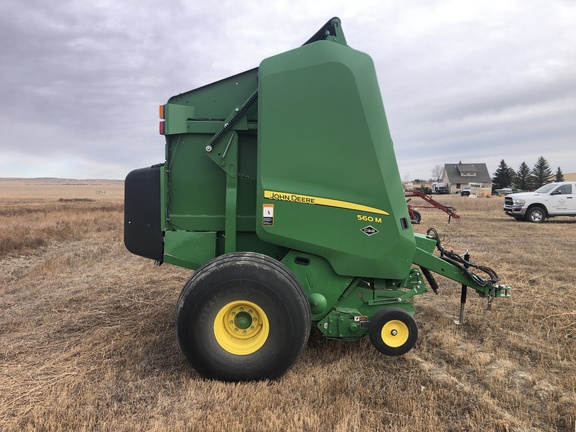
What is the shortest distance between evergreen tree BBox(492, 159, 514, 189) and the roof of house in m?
→ 10.6

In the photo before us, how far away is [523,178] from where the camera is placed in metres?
67.3

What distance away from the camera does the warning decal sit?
3.23 metres

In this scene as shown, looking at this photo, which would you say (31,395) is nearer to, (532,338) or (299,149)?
(299,149)

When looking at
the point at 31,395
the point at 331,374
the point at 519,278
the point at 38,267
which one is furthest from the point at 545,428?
the point at 38,267

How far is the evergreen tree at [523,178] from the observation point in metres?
66.5

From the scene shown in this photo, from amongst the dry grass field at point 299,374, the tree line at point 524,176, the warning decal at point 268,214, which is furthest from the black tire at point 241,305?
the tree line at point 524,176

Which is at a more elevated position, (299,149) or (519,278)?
(299,149)

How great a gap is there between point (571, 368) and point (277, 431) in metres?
2.63

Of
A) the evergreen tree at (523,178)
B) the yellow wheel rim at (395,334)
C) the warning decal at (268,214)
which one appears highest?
the evergreen tree at (523,178)

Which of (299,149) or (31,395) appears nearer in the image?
(31,395)

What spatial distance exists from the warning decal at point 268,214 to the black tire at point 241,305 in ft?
1.23

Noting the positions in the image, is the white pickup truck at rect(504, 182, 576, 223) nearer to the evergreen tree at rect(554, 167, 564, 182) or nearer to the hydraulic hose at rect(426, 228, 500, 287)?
the hydraulic hose at rect(426, 228, 500, 287)

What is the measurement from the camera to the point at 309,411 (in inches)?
103

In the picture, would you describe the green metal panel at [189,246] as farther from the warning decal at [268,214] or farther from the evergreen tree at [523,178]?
the evergreen tree at [523,178]
